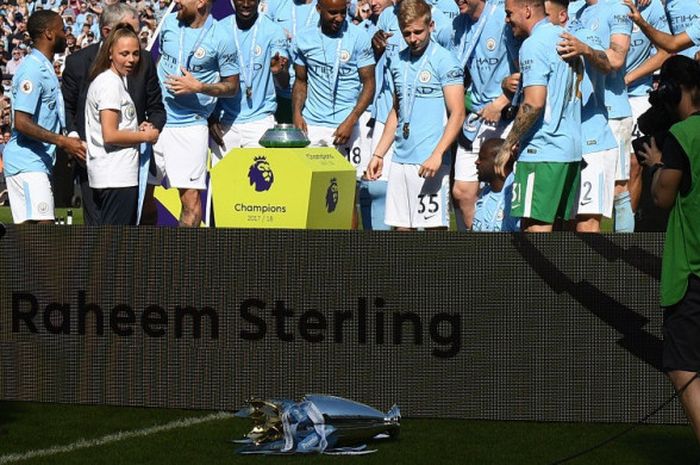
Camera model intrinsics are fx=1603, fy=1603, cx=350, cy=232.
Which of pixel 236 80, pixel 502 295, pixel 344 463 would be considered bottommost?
pixel 344 463

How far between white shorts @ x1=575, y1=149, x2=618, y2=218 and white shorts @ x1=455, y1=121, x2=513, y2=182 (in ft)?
4.73

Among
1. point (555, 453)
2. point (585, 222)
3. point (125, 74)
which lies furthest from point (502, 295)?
point (125, 74)

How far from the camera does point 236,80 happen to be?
530 inches

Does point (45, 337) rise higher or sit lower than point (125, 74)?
lower

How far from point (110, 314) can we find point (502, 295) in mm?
2154

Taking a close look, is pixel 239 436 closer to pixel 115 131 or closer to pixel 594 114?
pixel 115 131

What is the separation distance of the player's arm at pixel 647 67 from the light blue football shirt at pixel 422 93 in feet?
7.35

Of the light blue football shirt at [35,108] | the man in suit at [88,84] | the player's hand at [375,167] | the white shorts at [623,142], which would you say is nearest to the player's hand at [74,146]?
the man in suit at [88,84]

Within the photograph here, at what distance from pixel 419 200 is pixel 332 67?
78.0 inches

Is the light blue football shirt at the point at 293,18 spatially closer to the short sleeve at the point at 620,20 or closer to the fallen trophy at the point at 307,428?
the short sleeve at the point at 620,20

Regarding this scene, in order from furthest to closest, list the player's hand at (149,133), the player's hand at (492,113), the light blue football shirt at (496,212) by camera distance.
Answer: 1. the player's hand at (492,113)
2. the light blue football shirt at (496,212)
3. the player's hand at (149,133)

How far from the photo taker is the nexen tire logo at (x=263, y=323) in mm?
8430

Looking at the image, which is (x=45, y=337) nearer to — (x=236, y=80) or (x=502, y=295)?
(x=502, y=295)

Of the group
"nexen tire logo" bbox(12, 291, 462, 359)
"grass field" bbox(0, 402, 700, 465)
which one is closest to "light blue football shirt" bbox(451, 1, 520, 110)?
"nexen tire logo" bbox(12, 291, 462, 359)
